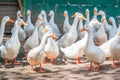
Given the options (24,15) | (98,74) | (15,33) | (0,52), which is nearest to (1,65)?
(0,52)

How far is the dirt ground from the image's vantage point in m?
6.92

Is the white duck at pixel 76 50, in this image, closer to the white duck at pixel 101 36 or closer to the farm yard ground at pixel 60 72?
the farm yard ground at pixel 60 72

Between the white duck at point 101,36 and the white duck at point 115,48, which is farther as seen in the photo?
the white duck at point 101,36

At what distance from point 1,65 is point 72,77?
221 cm

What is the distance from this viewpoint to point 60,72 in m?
7.43

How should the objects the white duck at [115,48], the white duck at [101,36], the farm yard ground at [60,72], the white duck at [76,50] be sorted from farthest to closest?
1. the white duck at [101,36]
2. the white duck at [76,50]
3. the white duck at [115,48]
4. the farm yard ground at [60,72]

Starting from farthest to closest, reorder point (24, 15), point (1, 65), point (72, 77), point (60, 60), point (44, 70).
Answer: point (24, 15) → point (60, 60) → point (1, 65) → point (44, 70) → point (72, 77)

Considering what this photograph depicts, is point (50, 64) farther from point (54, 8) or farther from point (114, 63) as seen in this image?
point (54, 8)

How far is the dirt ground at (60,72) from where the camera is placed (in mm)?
6920

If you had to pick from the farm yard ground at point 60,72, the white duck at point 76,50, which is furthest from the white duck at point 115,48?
the white duck at point 76,50

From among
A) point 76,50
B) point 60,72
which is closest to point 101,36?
point 76,50

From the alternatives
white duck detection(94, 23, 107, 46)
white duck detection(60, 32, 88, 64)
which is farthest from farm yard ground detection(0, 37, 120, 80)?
white duck detection(94, 23, 107, 46)

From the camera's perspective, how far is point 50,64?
8.26 m

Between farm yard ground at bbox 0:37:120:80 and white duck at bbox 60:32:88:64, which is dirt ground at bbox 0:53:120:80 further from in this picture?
white duck at bbox 60:32:88:64
